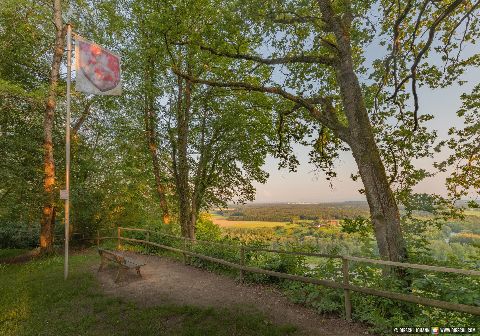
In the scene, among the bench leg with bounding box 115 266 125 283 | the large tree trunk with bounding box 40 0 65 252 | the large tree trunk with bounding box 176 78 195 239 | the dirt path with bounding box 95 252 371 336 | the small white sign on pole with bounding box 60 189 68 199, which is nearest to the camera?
the dirt path with bounding box 95 252 371 336

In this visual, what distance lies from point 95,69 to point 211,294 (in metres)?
8.87

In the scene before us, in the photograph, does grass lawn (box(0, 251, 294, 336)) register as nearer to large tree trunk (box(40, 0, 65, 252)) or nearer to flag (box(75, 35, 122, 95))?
large tree trunk (box(40, 0, 65, 252))

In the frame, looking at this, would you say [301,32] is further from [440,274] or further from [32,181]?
[32,181]

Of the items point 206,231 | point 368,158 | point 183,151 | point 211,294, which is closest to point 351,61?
point 368,158

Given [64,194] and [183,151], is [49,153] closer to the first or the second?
[64,194]

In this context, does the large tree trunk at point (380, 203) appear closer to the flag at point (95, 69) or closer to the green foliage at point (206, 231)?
the green foliage at point (206, 231)

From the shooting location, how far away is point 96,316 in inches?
279

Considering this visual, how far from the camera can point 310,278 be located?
6832 millimetres

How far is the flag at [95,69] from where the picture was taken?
1053cm

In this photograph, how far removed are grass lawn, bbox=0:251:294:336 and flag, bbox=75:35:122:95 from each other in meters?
6.73

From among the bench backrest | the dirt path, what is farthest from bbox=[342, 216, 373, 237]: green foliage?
the bench backrest

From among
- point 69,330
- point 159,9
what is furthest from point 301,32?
point 69,330

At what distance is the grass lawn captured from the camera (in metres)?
6.16

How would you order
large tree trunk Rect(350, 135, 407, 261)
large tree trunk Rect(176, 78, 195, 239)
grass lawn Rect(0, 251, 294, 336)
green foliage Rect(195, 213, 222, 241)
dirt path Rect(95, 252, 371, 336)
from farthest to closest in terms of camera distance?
large tree trunk Rect(176, 78, 195, 239), green foliage Rect(195, 213, 222, 241), large tree trunk Rect(350, 135, 407, 261), grass lawn Rect(0, 251, 294, 336), dirt path Rect(95, 252, 371, 336)
